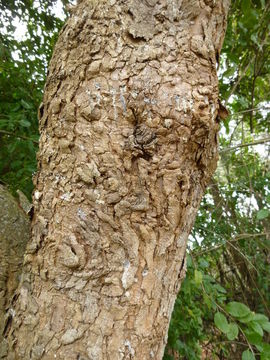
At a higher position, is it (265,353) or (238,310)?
(238,310)

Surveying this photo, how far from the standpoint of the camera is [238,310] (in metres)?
1.18

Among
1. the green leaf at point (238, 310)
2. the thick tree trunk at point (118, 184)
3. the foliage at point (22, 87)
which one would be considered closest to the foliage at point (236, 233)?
the green leaf at point (238, 310)

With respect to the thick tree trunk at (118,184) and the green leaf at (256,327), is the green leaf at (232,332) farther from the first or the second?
the thick tree trunk at (118,184)

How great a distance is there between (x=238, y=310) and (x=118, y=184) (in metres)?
0.76

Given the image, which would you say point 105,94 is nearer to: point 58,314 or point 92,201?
point 92,201

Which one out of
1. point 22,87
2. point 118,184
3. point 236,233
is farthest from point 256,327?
point 236,233

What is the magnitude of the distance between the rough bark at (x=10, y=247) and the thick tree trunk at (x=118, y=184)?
0.19ft

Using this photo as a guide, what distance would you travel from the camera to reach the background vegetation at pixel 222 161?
1.50 m

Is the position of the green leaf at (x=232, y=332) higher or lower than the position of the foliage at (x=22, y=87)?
lower

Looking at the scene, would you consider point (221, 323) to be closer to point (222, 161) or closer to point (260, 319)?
point (260, 319)

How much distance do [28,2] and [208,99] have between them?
2361 mm

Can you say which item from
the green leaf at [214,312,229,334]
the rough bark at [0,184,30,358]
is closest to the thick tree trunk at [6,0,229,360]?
the rough bark at [0,184,30,358]

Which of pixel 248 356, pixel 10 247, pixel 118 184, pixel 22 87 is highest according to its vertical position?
pixel 22 87

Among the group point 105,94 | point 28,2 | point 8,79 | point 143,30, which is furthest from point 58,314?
point 28,2
